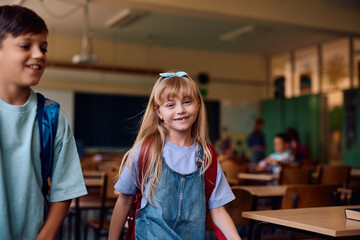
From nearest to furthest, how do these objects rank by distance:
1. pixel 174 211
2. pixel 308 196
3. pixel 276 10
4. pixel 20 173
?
1. pixel 20 173
2. pixel 174 211
3. pixel 308 196
4. pixel 276 10

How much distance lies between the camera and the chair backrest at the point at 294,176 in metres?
4.14

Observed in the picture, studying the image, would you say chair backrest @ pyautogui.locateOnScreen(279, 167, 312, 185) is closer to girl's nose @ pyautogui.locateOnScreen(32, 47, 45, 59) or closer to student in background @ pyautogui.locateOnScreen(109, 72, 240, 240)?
student in background @ pyautogui.locateOnScreen(109, 72, 240, 240)

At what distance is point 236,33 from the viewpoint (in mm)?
9000

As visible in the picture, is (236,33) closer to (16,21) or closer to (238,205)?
(238,205)

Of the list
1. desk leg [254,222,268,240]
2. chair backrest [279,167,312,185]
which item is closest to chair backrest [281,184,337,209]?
desk leg [254,222,268,240]

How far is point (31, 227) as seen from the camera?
4.00 ft

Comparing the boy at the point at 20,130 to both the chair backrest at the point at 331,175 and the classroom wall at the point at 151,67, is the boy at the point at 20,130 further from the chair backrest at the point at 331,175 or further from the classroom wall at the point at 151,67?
the classroom wall at the point at 151,67

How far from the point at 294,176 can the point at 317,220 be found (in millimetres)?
2335

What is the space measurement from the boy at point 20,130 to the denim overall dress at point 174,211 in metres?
0.49

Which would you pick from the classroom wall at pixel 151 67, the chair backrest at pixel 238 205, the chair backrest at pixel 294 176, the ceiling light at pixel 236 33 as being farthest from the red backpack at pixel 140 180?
the classroom wall at pixel 151 67

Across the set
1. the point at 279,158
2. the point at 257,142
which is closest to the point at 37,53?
the point at 279,158

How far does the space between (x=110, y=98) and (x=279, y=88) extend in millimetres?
4339

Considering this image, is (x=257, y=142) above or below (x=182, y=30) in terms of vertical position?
below

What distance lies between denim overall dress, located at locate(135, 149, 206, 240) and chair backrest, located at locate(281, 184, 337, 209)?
3.15 ft
